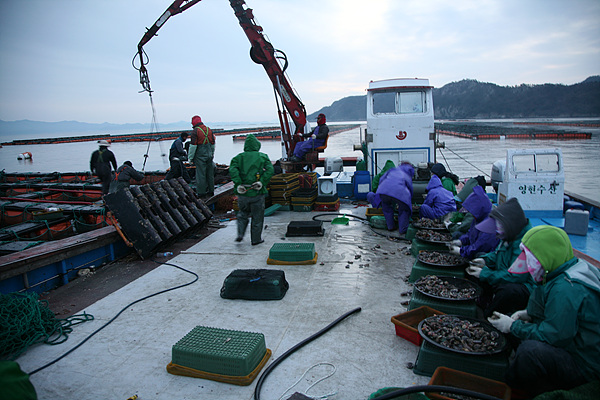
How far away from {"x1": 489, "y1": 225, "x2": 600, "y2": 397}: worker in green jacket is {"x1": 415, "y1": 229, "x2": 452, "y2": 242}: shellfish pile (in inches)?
107

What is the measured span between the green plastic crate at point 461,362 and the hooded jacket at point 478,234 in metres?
1.77

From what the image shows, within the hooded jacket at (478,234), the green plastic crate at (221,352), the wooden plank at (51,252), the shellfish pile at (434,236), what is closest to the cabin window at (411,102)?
the shellfish pile at (434,236)

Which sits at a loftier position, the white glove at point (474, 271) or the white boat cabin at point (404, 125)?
the white boat cabin at point (404, 125)

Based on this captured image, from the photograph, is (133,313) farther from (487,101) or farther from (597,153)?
(487,101)

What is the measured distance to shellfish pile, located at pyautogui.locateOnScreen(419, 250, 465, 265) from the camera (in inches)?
182

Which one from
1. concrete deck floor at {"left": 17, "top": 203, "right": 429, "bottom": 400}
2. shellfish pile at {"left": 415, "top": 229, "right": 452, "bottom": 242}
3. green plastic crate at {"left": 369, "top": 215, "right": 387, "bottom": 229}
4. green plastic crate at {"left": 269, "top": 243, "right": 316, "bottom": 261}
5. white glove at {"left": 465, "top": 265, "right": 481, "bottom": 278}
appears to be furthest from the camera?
green plastic crate at {"left": 369, "top": 215, "right": 387, "bottom": 229}

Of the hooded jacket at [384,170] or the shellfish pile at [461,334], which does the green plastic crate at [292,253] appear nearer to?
the shellfish pile at [461,334]

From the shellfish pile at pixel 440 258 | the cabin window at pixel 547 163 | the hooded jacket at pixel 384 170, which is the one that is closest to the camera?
the shellfish pile at pixel 440 258

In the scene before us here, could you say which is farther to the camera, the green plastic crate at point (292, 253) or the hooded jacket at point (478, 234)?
the green plastic crate at point (292, 253)

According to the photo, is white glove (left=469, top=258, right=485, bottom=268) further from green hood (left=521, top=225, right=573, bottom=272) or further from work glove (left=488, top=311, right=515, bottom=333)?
green hood (left=521, top=225, right=573, bottom=272)

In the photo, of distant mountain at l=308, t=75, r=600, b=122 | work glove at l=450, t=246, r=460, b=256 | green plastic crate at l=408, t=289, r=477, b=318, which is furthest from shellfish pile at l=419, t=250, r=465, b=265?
distant mountain at l=308, t=75, r=600, b=122

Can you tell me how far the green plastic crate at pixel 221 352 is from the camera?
10.4 ft

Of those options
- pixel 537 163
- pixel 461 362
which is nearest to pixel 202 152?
pixel 537 163

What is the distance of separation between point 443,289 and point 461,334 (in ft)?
2.94
